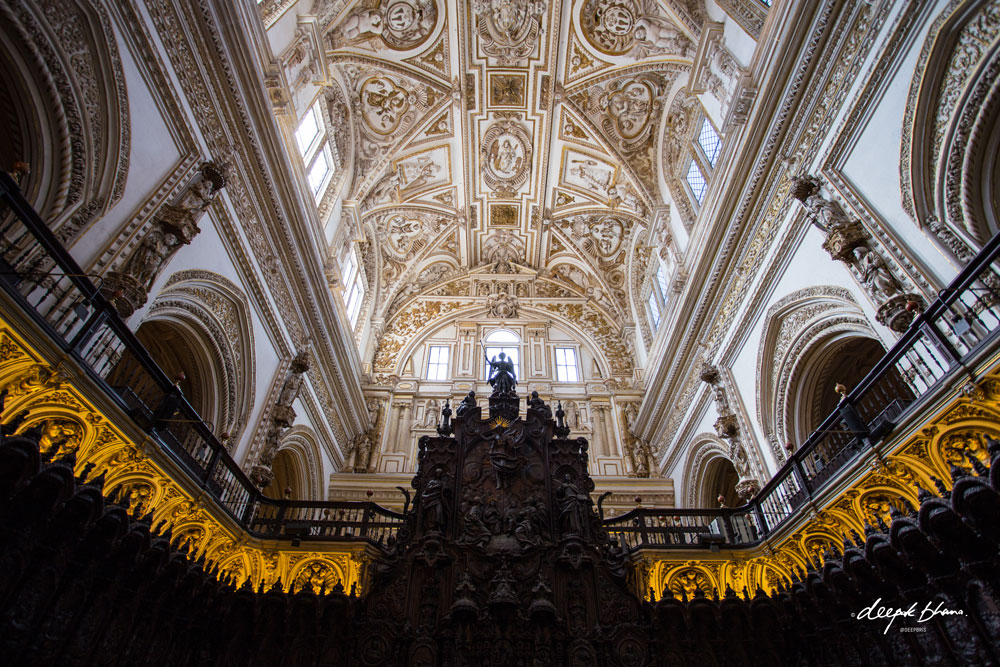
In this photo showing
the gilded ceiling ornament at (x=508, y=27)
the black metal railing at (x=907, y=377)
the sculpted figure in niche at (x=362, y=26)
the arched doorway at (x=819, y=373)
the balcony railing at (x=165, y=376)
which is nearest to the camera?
the balcony railing at (x=165, y=376)

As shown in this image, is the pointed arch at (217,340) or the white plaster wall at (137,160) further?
the pointed arch at (217,340)

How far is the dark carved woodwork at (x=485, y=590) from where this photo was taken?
223 inches

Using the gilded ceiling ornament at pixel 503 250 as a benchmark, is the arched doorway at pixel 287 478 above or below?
below

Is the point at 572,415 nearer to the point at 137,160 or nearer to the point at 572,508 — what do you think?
the point at 572,508

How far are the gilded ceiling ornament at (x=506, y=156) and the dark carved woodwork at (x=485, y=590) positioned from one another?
10.4 metres

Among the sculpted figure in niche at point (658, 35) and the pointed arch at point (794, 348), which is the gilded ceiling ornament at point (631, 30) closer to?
the sculpted figure in niche at point (658, 35)

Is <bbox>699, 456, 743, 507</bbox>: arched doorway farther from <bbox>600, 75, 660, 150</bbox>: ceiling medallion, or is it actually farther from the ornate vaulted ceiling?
<bbox>600, 75, 660, 150</bbox>: ceiling medallion

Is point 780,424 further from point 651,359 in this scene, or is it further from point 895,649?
point 651,359

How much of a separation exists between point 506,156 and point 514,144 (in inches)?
21.1

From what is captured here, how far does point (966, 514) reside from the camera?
556 centimetres

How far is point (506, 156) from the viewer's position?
19656 mm

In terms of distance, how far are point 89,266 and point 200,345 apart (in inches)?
144

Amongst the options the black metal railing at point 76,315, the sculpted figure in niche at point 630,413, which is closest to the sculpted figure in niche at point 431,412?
the sculpted figure in niche at point 630,413

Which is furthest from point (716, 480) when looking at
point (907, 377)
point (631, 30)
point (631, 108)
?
point (631, 30)
